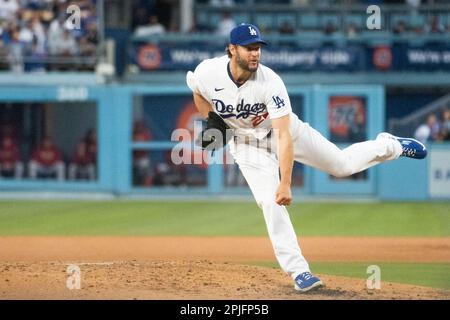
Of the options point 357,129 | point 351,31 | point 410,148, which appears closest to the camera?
point 410,148

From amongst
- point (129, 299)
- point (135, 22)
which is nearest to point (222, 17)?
point (135, 22)

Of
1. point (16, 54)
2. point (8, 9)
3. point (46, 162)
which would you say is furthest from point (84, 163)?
point (8, 9)

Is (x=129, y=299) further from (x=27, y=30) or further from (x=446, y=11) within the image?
(x=446, y=11)

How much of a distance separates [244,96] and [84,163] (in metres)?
13.9

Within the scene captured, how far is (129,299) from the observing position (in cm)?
799

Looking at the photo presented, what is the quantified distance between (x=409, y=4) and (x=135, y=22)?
678cm

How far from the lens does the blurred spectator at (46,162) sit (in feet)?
71.7

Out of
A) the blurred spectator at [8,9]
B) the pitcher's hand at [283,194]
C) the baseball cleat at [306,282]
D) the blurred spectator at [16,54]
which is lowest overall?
the baseball cleat at [306,282]

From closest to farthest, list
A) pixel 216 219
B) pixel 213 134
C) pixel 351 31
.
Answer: pixel 213 134 → pixel 216 219 → pixel 351 31

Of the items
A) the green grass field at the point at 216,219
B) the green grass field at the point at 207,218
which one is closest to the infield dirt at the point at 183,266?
the green grass field at the point at 216,219

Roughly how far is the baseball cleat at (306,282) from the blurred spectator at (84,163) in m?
13.9

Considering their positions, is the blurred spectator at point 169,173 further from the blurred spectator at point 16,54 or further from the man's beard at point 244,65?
the man's beard at point 244,65

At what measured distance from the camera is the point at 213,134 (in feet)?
29.0

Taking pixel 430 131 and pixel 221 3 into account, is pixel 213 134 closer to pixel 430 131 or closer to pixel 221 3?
pixel 430 131
